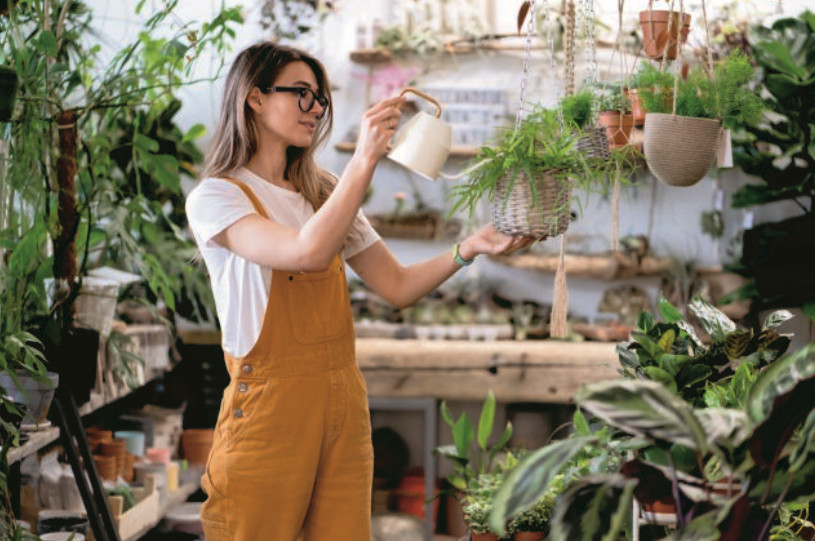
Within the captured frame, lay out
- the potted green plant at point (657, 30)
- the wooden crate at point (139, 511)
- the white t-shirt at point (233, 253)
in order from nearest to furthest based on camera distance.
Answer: the white t-shirt at point (233, 253)
the potted green plant at point (657, 30)
the wooden crate at point (139, 511)

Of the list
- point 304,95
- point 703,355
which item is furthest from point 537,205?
point 304,95

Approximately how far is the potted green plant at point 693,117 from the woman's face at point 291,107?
71 cm

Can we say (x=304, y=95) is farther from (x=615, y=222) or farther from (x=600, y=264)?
(x=600, y=264)

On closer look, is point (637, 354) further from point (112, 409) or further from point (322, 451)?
point (112, 409)

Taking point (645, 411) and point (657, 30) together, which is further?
point (657, 30)

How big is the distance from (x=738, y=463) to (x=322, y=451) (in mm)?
922

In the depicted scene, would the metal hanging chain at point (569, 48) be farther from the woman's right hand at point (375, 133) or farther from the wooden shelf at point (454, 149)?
the wooden shelf at point (454, 149)

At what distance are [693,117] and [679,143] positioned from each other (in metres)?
0.06

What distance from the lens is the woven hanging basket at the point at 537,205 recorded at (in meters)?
2.07

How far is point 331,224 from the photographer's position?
77.9 inches

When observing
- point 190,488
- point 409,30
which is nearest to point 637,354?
point 190,488

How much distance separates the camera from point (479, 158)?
2.12 meters

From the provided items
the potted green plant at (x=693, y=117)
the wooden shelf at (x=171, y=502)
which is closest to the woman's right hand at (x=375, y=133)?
the potted green plant at (x=693, y=117)

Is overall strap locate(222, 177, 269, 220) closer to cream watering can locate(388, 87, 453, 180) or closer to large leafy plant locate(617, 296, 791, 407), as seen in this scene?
cream watering can locate(388, 87, 453, 180)
